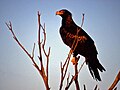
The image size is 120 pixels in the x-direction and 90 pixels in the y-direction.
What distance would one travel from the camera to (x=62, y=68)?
4.89 ft

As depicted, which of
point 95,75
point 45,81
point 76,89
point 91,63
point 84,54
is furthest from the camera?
point 84,54

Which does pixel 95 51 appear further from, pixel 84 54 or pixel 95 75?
pixel 95 75

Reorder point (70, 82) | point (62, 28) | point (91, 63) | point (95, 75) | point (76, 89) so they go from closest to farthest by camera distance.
A: point (70, 82) → point (76, 89) → point (95, 75) → point (91, 63) → point (62, 28)

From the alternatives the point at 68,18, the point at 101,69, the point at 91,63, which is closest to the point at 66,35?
the point at 68,18

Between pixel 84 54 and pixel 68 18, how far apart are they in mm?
1445

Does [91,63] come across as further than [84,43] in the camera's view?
No

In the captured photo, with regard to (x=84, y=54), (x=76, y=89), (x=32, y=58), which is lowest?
(x=84, y=54)

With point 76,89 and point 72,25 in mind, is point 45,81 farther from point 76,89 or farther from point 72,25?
point 72,25

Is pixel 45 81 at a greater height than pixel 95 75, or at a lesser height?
greater

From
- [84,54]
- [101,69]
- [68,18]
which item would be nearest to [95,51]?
[84,54]

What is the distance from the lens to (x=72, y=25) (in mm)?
6578

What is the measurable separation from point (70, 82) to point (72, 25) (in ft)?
17.0

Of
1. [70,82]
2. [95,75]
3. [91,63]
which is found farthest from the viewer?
[91,63]

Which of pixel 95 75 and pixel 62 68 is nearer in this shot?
pixel 62 68
